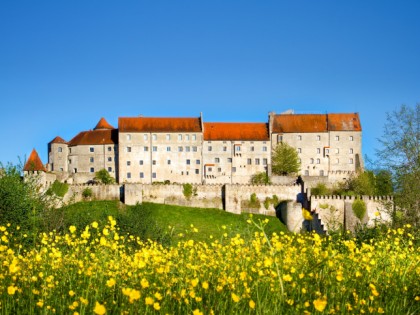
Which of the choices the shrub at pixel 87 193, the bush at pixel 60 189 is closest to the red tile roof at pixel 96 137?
the bush at pixel 60 189

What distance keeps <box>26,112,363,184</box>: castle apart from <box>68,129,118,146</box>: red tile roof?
0.16 meters

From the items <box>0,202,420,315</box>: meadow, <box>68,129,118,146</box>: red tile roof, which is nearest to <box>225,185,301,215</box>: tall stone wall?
<box>68,129,118,146</box>: red tile roof

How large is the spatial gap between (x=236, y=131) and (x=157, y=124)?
13.2m

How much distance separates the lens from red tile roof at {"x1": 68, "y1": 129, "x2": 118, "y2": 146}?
85.6 m

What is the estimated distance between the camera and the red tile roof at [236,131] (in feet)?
279

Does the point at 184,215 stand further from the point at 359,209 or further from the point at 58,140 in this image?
the point at 58,140

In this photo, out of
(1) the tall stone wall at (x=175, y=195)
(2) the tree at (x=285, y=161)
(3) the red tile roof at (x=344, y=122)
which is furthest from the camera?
(3) the red tile roof at (x=344, y=122)

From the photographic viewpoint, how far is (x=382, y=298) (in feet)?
24.0

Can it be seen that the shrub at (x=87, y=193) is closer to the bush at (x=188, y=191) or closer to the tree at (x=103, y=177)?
the bush at (x=188, y=191)

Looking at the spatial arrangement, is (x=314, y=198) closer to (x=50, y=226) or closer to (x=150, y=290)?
(x=50, y=226)

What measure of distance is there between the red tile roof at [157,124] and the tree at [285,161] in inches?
519

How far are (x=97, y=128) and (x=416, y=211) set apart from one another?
74.5 m

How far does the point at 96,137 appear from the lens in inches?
3415

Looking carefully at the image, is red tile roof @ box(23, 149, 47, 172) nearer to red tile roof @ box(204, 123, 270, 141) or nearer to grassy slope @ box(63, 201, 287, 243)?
grassy slope @ box(63, 201, 287, 243)
